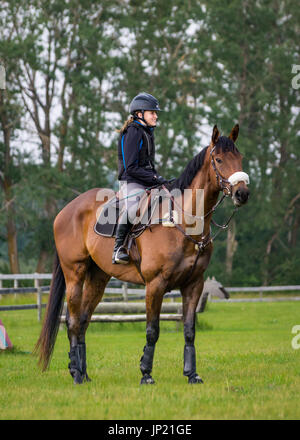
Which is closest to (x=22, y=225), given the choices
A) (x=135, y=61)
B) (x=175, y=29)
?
(x=135, y=61)

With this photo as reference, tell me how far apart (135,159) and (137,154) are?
0.07 metres

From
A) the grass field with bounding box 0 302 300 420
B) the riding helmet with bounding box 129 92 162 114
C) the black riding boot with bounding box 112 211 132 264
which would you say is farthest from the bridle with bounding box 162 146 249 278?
the grass field with bounding box 0 302 300 420

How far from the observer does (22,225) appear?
35875 mm

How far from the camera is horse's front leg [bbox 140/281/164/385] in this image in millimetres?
7973

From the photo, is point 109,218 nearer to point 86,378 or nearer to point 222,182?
point 222,182

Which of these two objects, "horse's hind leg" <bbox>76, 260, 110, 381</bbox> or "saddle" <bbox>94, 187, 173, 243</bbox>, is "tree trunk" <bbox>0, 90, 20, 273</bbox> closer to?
"horse's hind leg" <bbox>76, 260, 110, 381</bbox>

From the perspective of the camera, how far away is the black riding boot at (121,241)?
839 cm

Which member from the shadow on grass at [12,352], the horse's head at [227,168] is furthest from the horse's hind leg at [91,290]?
the shadow on grass at [12,352]

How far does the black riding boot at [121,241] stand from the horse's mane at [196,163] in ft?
2.41

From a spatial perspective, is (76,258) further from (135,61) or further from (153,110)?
(135,61)

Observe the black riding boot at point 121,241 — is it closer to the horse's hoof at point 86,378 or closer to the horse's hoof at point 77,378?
the horse's hoof at point 77,378

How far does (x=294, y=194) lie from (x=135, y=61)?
491 inches

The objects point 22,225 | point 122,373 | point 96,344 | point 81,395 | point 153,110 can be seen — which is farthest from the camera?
point 22,225

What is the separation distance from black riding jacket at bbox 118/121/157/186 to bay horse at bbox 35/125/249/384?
409 mm
